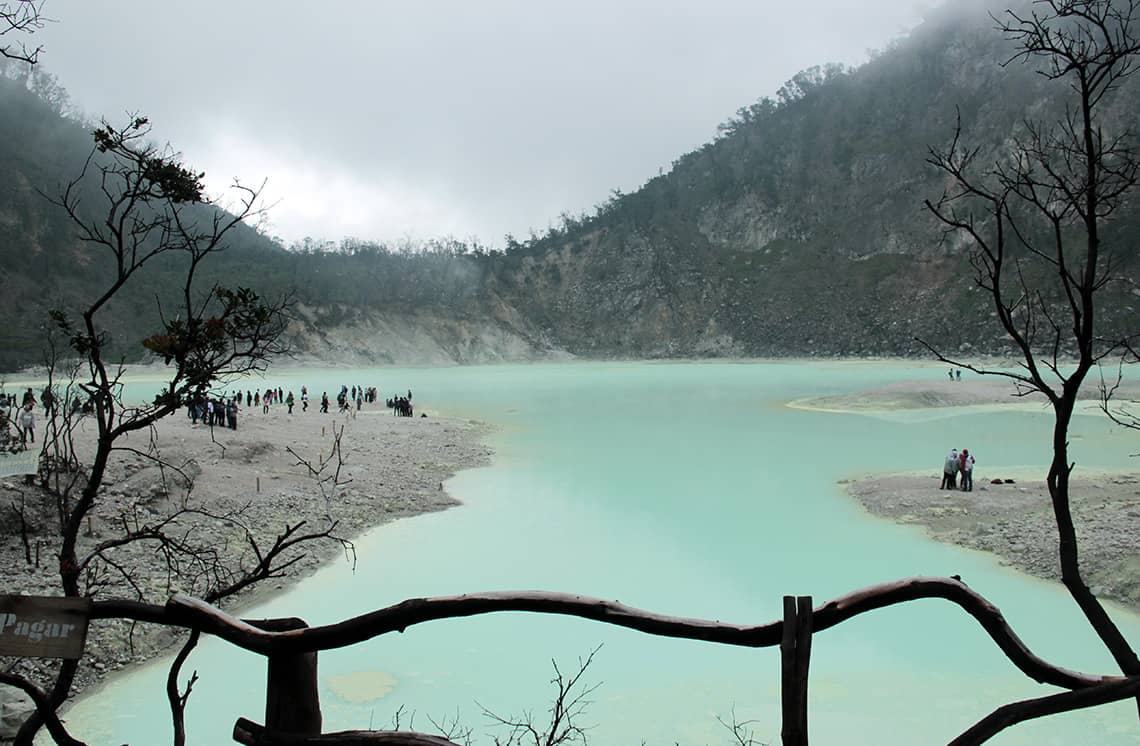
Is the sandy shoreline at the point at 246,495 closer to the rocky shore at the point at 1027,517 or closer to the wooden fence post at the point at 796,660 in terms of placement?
the wooden fence post at the point at 796,660

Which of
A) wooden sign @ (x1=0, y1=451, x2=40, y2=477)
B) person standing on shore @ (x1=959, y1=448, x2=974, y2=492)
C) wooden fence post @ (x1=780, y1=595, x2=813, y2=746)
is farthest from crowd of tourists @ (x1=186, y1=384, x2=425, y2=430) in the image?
wooden fence post @ (x1=780, y1=595, x2=813, y2=746)

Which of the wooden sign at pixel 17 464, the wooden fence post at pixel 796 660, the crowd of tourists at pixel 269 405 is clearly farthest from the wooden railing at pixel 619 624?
the crowd of tourists at pixel 269 405

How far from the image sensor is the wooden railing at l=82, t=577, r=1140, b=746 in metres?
2.26

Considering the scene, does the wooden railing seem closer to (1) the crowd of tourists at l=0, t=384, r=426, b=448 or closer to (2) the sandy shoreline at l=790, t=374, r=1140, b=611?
(1) the crowd of tourists at l=0, t=384, r=426, b=448

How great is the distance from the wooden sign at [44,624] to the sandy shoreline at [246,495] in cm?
381

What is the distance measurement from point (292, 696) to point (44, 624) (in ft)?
2.55

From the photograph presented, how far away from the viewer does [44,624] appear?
2.42m

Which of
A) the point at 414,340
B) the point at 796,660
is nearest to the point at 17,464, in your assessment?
the point at 796,660

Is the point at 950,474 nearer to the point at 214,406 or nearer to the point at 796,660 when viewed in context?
the point at 796,660

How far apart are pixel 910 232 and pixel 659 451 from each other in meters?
76.7

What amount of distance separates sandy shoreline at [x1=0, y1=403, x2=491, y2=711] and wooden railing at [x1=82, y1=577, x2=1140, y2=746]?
4069 mm

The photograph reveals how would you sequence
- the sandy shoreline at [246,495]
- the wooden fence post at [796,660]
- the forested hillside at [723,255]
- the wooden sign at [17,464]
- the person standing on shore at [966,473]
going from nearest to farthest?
the wooden fence post at [796,660]
the sandy shoreline at [246,495]
the wooden sign at [17,464]
the person standing on shore at [966,473]
the forested hillside at [723,255]

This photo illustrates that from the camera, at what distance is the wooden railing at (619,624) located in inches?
89.0

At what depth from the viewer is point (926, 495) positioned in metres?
16.3
